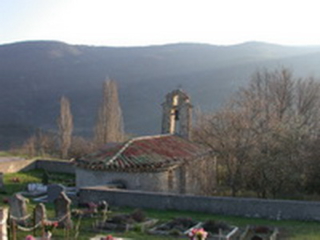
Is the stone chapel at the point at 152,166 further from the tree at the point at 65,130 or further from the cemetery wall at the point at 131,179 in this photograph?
the tree at the point at 65,130

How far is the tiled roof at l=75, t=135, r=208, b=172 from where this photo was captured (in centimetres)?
2098

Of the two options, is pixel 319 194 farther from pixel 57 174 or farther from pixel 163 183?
pixel 57 174

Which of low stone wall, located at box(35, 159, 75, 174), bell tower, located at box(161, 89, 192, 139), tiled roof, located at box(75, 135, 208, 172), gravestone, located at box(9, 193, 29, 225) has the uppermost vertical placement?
bell tower, located at box(161, 89, 192, 139)

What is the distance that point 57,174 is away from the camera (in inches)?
1238

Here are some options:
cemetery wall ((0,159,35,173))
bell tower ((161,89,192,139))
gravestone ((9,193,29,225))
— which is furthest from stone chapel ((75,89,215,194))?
cemetery wall ((0,159,35,173))

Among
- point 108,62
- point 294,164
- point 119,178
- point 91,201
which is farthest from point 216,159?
point 108,62

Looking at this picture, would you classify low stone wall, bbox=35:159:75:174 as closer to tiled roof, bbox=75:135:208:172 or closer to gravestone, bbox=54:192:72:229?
tiled roof, bbox=75:135:208:172

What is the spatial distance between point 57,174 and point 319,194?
1657 cm

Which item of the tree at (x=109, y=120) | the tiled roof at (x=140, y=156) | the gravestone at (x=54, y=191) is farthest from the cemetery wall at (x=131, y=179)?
the tree at (x=109, y=120)

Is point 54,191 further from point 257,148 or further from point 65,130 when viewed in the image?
point 65,130

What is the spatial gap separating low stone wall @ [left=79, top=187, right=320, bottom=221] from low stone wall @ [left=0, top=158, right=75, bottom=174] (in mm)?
14767

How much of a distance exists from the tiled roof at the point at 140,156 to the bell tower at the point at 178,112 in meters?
2.79

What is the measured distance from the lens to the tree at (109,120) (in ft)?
138

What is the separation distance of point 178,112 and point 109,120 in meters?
15.4
